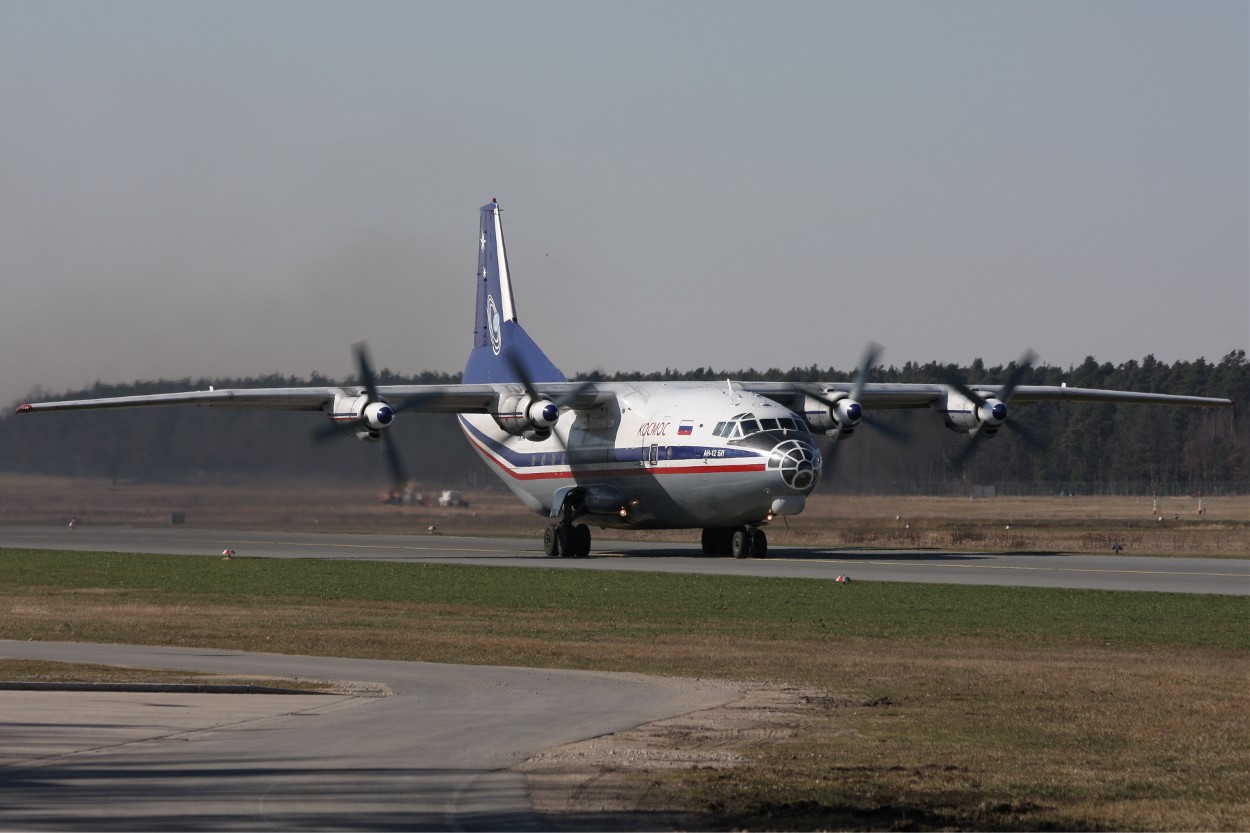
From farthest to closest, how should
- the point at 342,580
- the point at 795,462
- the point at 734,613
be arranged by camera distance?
the point at 795,462 < the point at 342,580 < the point at 734,613

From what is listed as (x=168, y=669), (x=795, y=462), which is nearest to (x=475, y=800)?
(x=168, y=669)

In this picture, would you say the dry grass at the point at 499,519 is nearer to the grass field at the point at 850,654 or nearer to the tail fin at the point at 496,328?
the tail fin at the point at 496,328

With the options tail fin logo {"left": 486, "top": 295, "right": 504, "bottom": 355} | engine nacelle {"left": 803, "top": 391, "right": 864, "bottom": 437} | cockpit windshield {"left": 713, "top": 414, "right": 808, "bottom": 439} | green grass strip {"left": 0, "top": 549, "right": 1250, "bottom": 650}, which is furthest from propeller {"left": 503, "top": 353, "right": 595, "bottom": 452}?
tail fin logo {"left": 486, "top": 295, "right": 504, "bottom": 355}

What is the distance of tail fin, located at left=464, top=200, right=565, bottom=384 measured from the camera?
54.3m

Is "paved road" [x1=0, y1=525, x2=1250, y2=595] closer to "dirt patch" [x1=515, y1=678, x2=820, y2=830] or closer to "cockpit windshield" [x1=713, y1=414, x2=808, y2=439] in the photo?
"cockpit windshield" [x1=713, y1=414, x2=808, y2=439]

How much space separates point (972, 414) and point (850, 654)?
2746 cm

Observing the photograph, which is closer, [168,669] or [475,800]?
[475,800]

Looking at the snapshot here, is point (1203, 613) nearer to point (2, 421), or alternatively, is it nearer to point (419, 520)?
point (419, 520)

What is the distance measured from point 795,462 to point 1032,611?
1355 cm

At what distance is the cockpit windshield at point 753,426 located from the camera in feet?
139

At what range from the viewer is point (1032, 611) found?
28000mm

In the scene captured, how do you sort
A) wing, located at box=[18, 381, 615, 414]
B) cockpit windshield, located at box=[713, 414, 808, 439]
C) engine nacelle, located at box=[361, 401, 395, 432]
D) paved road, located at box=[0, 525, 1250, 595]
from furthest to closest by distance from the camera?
wing, located at box=[18, 381, 615, 414]
engine nacelle, located at box=[361, 401, 395, 432]
cockpit windshield, located at box=[713, 414, 808, 439]
paved road, located at box=[0, 525, 1250, 595]

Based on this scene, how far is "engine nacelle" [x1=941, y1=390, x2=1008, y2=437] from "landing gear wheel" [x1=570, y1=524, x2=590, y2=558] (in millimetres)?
11612

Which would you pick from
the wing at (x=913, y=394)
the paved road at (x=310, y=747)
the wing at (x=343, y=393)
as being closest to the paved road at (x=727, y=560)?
the wing at (x=343, y=393)
